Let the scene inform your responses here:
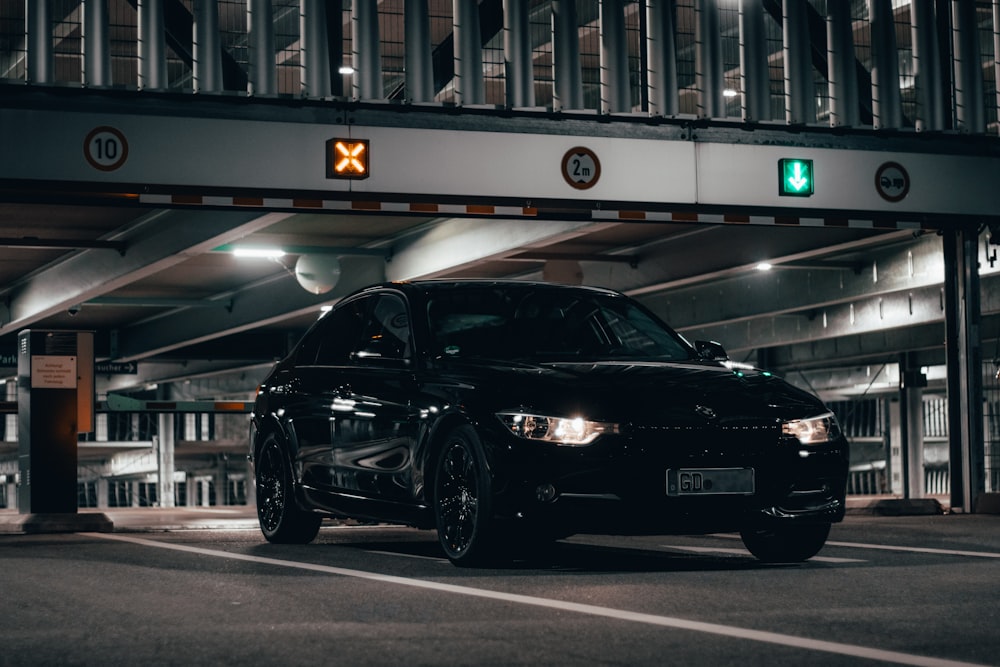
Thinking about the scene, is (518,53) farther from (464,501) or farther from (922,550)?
(464,501)

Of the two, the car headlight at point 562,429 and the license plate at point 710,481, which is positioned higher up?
the car headlight at point 562,429

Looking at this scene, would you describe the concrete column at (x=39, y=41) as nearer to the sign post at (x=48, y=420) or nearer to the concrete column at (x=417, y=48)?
the concrete column at (x=417, y=48)

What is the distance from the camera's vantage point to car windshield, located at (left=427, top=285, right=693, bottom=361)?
8.87 m

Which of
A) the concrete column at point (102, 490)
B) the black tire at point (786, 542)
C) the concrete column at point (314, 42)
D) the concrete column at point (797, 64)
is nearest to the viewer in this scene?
the black tire at point (786, 542)

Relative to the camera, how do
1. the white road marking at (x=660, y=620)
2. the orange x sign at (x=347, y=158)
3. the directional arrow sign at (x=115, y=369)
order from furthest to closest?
the directional arrow sign at (x=115, y=369), the orange x sign at (x=347, y=158), the white road marking at (x=660, y=620)

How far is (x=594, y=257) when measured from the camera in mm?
23828

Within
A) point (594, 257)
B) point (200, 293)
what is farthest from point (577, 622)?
point (200, 293)

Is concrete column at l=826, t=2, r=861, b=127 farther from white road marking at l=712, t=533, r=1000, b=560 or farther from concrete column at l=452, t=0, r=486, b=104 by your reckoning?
white road marking at l=712, t=533, r=1000, b=560

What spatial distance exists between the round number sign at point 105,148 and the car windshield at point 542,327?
15.2 feet

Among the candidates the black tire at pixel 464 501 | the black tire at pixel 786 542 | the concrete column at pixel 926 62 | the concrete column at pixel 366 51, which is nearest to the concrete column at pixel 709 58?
the concrete column at pixel 926 62

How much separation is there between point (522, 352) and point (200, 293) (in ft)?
66.2

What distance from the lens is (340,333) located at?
10094 millimetres

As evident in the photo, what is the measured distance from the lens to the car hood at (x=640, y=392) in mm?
7844

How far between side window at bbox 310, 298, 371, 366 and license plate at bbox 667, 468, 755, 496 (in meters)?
2.63
